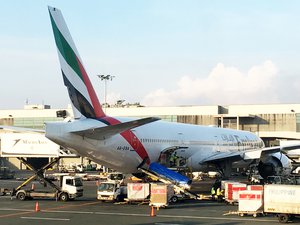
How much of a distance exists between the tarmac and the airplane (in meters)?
3.93

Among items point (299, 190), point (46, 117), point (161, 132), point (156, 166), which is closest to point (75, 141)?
point (156, 166)

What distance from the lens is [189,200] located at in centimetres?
3409

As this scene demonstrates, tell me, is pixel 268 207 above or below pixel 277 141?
below

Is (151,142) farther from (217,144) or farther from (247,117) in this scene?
(247,117)

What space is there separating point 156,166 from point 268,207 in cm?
1380

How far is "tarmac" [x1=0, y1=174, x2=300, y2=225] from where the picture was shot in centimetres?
2317

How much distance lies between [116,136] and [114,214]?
846 centimetres

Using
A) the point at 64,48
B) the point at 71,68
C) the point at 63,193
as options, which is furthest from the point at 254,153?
the point at 64,48

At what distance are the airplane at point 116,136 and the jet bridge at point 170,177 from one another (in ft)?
2.53

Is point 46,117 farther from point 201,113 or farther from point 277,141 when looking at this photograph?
point 277,141

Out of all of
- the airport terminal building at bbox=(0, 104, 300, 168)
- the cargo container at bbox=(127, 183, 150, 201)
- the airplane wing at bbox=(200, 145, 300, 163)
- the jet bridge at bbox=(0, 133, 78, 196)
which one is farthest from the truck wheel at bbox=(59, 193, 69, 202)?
the airport terminal building at bbox=(0, 104, 300, 168)

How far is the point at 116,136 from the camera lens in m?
33.5

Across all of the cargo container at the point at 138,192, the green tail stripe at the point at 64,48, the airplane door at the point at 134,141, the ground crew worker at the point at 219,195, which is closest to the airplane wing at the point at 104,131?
the cargo container at the point at 138,192

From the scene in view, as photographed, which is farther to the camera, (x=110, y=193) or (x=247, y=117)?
(x=247, y=117)
